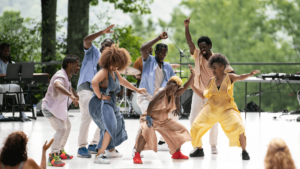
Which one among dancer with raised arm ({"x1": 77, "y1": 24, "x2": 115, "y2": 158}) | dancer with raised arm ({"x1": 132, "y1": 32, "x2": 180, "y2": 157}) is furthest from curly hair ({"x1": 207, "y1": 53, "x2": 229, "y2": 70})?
dancer with raised arm ({"x1": 77, "y1": 24, "x2": 115, "y2": 158})

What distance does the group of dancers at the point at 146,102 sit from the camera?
4.41 metres

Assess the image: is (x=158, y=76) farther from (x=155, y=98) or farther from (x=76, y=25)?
A: (x=76, y=25)

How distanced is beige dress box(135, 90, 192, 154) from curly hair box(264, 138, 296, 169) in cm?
230

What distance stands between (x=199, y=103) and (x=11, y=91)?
514 centimetres

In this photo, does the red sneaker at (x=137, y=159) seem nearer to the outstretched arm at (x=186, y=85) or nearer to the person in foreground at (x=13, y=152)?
the outstretched arm at (x=186, y=85)

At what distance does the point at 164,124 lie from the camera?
4.75m

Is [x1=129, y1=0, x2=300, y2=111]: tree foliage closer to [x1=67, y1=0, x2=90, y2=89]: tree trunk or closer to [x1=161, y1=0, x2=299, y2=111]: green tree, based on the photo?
[x1=161, y1=0, x2=299, y2=111]: green tree

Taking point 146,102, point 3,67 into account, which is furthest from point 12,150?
point 3,67

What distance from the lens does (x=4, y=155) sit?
2.68m

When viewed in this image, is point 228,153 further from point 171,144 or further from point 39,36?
point 39,36

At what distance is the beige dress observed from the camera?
15.1 ft

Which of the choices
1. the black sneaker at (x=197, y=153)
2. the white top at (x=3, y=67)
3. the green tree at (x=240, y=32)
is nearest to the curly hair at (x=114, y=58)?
the black sneaker at (x=197, y=153)

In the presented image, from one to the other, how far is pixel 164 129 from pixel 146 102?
489 millimetres

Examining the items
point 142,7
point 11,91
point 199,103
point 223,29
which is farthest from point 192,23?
point 199,103
